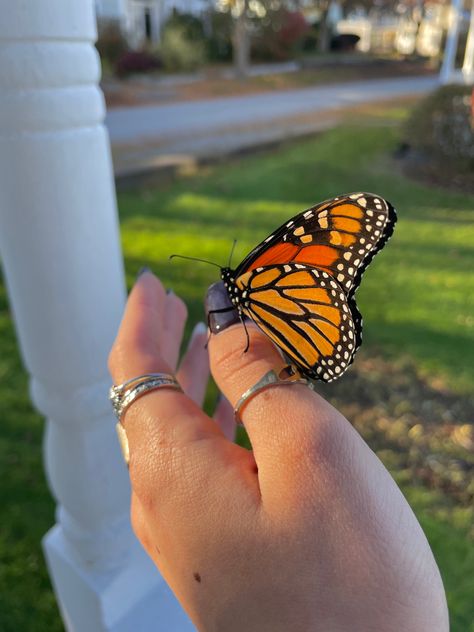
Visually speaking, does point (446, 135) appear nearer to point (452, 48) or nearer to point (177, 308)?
point (452, 48)

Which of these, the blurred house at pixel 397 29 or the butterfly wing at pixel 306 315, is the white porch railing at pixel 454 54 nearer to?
the butterfly wing at pixel 306 315

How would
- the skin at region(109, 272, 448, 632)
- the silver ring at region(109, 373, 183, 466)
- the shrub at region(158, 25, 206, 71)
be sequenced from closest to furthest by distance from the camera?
the skin at region(109, 272, 448, 632) < the silver ring at region(109, 373, 183, 466) < the shrub at region(158, 25, 206, 71)

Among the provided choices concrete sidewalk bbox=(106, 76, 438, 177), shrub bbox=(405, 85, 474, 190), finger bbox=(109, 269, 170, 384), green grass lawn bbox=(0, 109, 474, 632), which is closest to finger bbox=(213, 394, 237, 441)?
finger bbox=(109, 269, 170, 384)

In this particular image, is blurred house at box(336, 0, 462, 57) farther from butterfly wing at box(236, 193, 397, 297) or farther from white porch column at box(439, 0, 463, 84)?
butterfly wing at box(236, 193, 397, 297)

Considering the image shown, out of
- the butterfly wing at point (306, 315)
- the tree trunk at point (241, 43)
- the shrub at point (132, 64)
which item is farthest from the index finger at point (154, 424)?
the tree trunk at point (241, 43)

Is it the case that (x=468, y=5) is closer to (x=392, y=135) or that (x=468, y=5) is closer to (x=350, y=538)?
(x=392, y=135)
